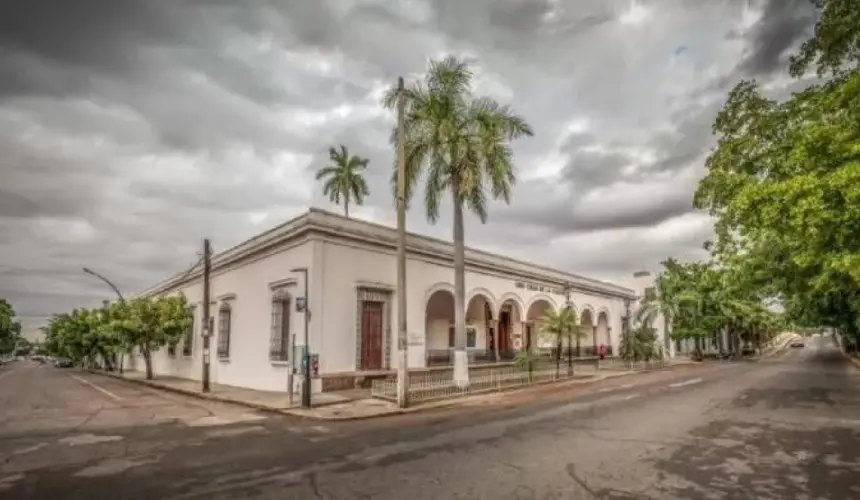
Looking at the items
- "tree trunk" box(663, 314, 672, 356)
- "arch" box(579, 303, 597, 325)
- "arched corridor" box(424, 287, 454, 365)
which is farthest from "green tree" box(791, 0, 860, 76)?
"tree trunk" box(663, 314, 672, 356)

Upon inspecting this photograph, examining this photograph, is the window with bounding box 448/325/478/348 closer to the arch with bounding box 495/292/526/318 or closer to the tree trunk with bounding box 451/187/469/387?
the arch with bounding box 495/292/526/318

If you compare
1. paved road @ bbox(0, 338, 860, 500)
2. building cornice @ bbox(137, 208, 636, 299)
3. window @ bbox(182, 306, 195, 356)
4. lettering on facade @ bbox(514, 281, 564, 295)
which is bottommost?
paved road @ bbox(0, 338, 860, 500)

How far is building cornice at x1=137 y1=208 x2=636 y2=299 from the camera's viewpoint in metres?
18.5

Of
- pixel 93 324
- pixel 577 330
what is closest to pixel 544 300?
pixel 577 330

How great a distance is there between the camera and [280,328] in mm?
19594

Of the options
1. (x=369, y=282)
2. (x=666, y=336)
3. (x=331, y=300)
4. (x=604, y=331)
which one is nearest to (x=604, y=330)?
(x=604, y=331)

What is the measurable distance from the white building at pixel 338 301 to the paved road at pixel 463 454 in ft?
15.8

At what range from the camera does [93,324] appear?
42562mm

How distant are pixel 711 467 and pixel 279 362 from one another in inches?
602

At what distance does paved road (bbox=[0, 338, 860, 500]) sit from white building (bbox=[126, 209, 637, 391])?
15.8 feet

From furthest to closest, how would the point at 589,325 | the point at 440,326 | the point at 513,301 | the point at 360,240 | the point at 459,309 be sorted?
the point at 589,325
the point at 513,301
the point at 440,326
the point at 360,240
the point at 459,309

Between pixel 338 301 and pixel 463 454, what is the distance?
36.0 ft

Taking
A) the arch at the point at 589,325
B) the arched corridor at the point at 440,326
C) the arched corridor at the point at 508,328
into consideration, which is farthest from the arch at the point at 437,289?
the arch at the point at 589,325

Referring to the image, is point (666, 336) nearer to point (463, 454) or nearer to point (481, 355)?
point (481, 355)
